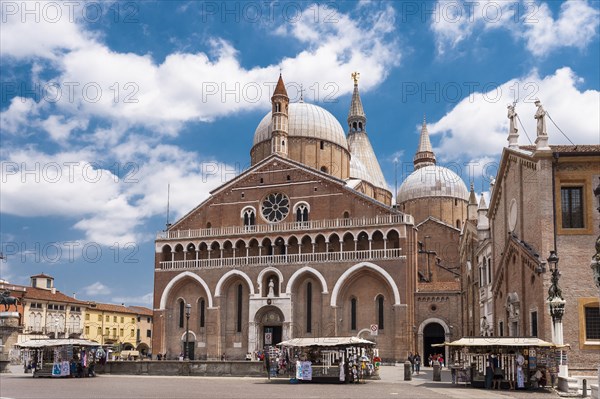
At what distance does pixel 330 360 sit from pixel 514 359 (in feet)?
24.9

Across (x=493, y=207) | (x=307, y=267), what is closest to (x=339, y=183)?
(x=307, y=267)

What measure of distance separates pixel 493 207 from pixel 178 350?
90.9ft

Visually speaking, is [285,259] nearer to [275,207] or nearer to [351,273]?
[275,207]

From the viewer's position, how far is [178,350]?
53.9 m

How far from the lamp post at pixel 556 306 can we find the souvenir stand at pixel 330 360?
7.57 metres

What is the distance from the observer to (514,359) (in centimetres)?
2588

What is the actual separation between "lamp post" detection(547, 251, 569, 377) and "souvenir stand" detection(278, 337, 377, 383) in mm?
7570

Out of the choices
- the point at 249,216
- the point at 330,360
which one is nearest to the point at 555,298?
the point at 330,360

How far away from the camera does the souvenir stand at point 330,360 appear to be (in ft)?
94.9

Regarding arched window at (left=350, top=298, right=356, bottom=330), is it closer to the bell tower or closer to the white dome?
the bell tower

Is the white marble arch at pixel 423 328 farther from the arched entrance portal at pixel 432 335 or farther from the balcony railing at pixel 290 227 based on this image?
the balcony railing at pixel 290 227

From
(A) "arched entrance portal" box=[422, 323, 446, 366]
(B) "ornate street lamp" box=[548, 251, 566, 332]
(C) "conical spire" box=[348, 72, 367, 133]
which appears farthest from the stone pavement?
(C) "conical spire" box=[348, 72, 367, 133]

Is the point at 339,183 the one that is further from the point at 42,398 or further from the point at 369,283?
the point at 42,398

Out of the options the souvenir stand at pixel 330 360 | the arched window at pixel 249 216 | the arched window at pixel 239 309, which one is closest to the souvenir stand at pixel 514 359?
the souvenir stand at pixel 330 360
